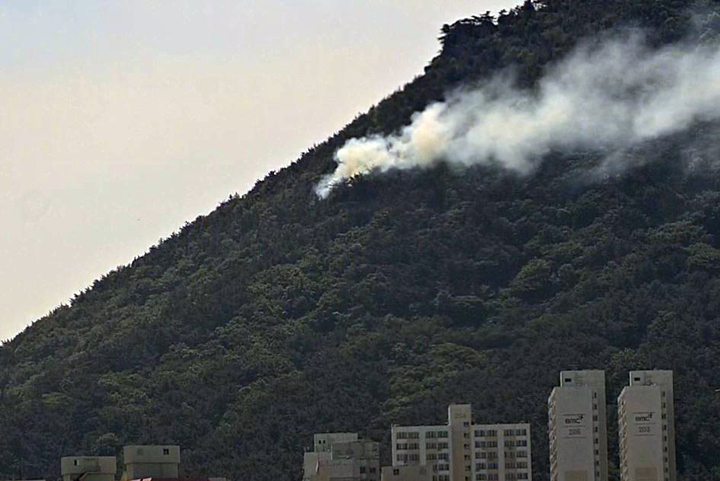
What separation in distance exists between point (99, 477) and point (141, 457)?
96.6 inches

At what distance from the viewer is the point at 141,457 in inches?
7746

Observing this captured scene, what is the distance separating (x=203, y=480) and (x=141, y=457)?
18.3 feet

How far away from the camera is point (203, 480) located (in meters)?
192

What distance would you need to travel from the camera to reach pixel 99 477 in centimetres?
19825

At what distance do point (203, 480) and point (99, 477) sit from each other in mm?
7716
